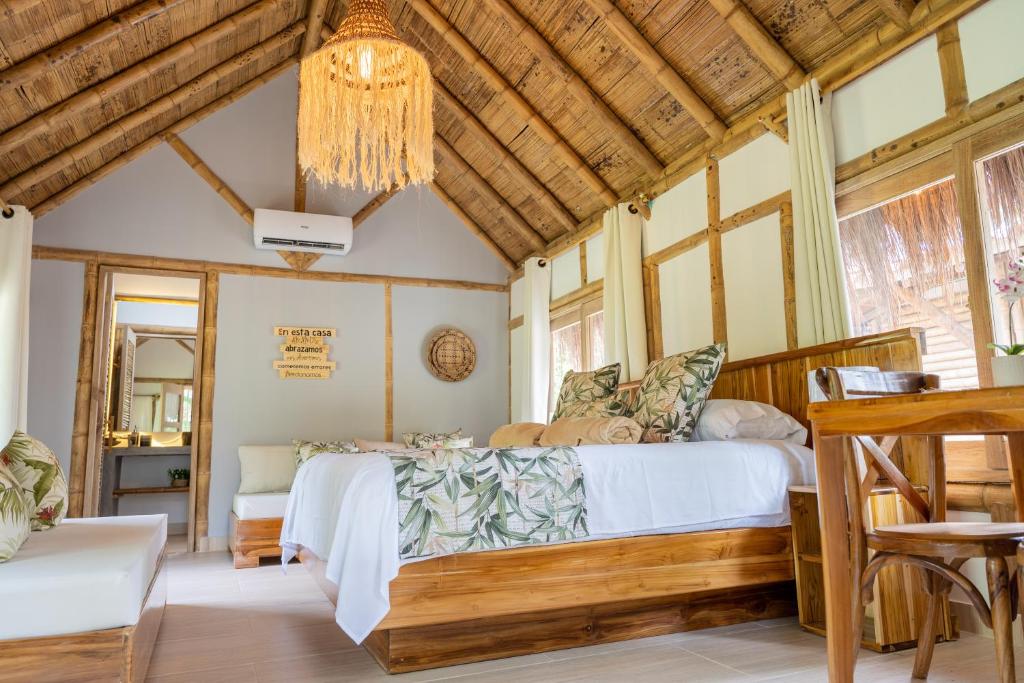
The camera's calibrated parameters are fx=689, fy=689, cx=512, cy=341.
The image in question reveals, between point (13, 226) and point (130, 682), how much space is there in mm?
4185

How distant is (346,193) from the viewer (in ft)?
20.4

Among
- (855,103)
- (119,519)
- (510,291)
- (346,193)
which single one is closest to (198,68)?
(346,193)

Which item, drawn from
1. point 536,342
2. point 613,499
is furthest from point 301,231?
point 613,499

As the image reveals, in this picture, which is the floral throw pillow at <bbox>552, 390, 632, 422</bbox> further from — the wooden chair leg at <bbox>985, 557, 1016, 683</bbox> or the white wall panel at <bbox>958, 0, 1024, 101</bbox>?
the white wall panel at <bbox>958, 0, 1024, 101</bbox>

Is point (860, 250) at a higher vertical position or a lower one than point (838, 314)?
higher

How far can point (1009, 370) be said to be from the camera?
1516mm

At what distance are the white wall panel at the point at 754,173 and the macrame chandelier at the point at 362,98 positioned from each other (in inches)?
73.6

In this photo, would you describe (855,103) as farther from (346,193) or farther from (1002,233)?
(346,193)

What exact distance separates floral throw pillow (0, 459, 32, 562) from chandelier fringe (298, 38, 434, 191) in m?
1.74

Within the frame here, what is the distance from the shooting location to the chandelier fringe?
301 centimetres

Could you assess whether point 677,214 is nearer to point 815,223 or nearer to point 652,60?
point 652,60

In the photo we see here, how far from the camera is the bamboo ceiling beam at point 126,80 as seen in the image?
4121 mm

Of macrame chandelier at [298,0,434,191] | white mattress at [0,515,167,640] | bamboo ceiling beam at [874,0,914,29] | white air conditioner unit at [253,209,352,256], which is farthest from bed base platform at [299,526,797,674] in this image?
white air conditioner unit at [253,209,352,256]

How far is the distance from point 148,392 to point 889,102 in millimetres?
7373
